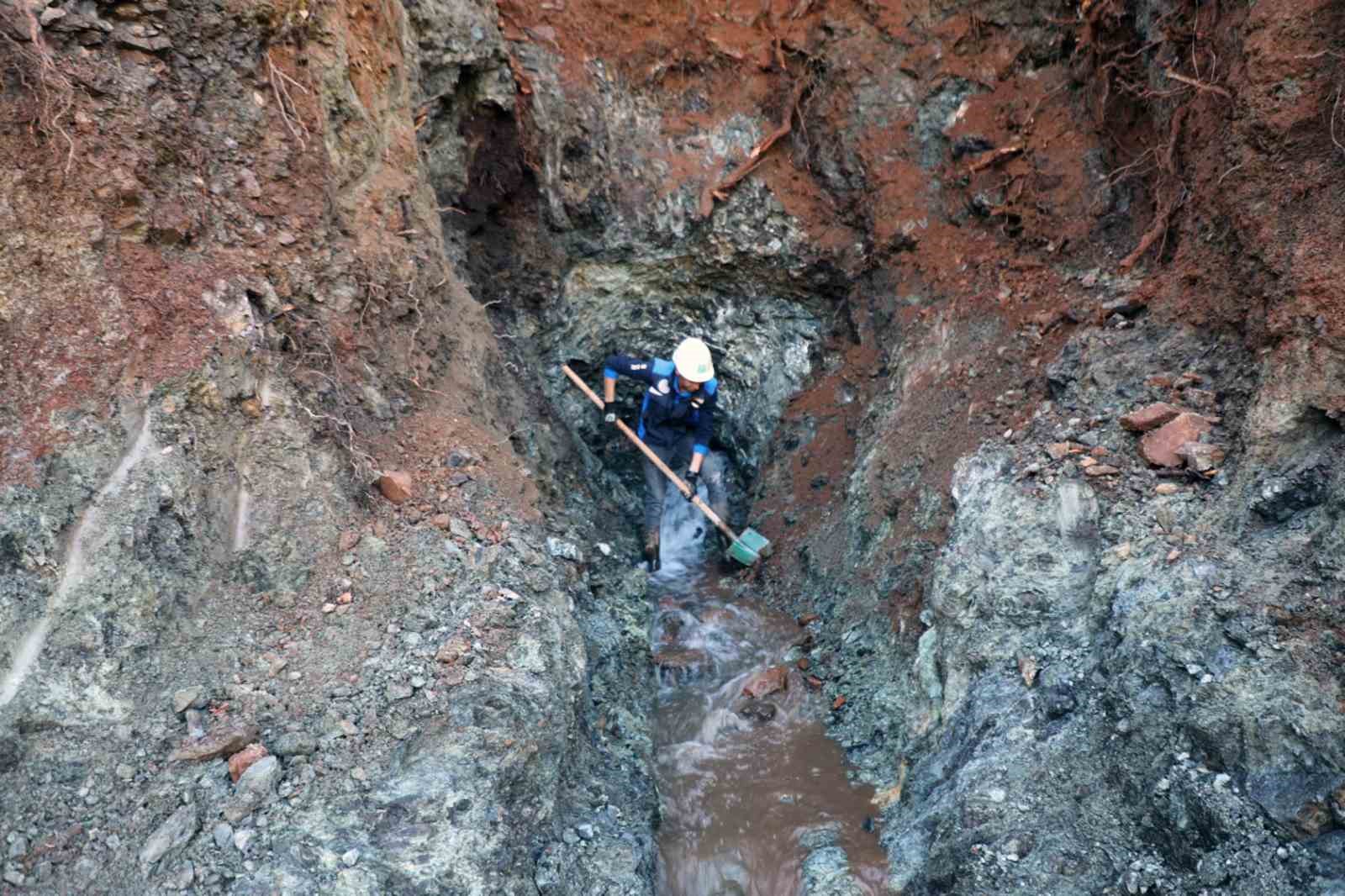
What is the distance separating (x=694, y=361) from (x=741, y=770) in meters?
3.04

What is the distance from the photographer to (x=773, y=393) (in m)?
6.76

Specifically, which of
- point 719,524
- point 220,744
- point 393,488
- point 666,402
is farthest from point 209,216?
point 719,524

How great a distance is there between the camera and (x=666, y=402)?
21.0ft

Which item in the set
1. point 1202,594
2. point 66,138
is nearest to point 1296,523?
point 1202,594

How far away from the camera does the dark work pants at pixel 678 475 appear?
22.2 ft

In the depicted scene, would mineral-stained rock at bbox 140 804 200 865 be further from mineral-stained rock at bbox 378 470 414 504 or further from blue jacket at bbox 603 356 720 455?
blue jacket at bbox 603 356 720 455

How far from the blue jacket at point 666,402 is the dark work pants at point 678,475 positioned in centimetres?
18

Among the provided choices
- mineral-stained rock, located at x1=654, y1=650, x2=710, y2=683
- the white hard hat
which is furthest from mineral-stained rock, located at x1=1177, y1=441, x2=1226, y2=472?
the white hard hat

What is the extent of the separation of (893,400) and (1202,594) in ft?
9.22

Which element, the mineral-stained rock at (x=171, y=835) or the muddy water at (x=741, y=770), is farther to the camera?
the muddy water at (x=741, y=770)

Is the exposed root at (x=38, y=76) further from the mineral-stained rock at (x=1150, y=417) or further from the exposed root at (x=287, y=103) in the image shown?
the mineral-stained rock at (x=1150, y=417)

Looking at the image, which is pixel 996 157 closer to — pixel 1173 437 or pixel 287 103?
pixel 1173 437

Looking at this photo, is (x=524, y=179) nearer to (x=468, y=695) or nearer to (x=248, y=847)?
(x=468, y=695)

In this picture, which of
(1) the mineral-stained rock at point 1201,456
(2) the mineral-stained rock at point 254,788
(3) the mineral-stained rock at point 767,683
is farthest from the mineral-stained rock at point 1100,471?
(2) the mineral-stained rock at point 254,788
